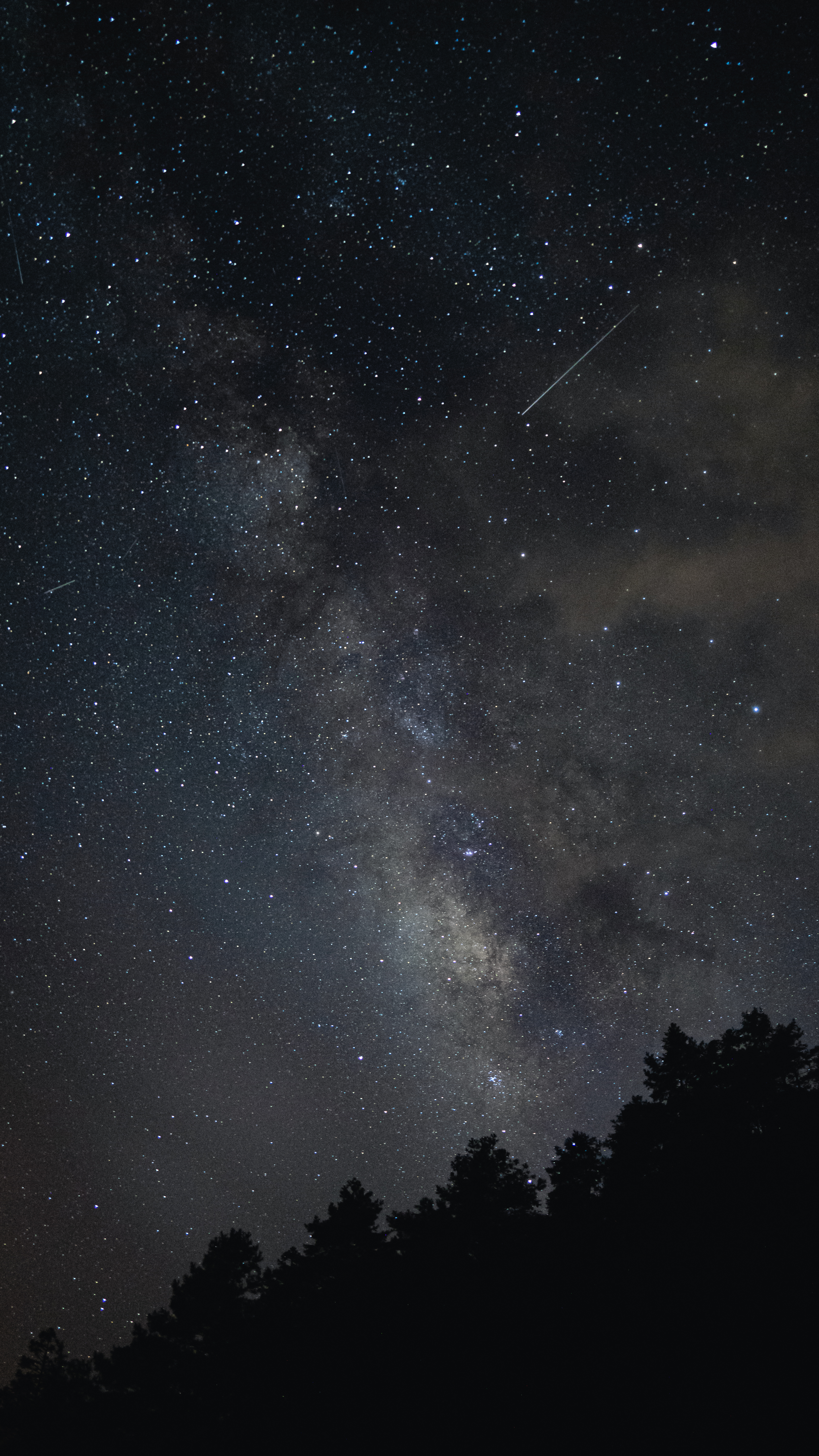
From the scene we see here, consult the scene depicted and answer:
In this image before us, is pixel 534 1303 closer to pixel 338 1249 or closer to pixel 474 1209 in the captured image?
pixel 474 1209

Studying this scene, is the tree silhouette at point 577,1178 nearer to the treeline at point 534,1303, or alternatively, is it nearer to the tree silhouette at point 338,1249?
the treeline at point 534,1303

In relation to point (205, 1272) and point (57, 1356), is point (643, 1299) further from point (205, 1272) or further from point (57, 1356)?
point (57, 1356)

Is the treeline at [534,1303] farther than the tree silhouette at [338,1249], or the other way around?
the tree silhouette at [338,1249]

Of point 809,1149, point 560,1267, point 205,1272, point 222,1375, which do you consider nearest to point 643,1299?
point 560,1267

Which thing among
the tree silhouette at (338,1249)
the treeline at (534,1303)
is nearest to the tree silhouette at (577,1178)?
the treeline at (534,1303)

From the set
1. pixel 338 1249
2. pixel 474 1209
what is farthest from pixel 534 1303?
pixel 338 1249

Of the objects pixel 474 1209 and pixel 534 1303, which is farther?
pixel 474 1209

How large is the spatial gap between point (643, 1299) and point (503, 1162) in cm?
729

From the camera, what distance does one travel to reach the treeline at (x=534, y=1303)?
11.2 metres

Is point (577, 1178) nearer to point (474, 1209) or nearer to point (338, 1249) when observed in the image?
point (474, 1209)

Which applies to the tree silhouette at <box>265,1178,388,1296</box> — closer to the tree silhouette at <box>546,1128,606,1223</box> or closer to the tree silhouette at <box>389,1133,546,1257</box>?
the tree silhouette at <box>389,1133,546,1257</box>

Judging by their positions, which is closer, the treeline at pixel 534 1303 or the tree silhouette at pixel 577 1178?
the treeline at pixel 534 1303

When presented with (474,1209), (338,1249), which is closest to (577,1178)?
(474,1209)

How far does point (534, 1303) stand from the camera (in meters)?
14.8
